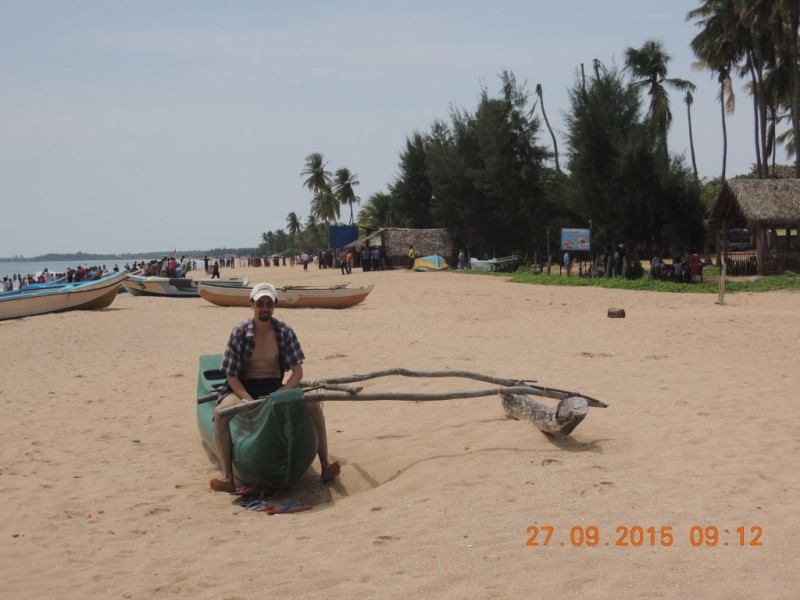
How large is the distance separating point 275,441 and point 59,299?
57.5 ft

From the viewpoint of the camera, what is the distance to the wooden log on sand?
5797 millimetres

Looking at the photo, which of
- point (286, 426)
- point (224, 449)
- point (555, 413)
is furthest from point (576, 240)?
point (286, 426)

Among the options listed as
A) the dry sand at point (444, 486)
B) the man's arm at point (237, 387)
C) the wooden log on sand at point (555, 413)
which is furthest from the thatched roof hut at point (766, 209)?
the man's arm at point (237, 387)

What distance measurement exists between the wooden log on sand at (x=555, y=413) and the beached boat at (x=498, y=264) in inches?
1164

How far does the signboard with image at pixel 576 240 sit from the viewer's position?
27484 mm

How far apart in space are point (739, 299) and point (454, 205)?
24.4m

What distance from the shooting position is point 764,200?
82.8 ft

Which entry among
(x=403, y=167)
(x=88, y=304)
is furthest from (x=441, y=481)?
(x=403, y=167)

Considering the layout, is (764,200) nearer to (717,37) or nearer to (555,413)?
(717,37)

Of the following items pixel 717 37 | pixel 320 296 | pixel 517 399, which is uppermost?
pixel 717 37

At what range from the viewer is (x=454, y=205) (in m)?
41.8

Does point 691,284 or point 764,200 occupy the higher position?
point 764,200

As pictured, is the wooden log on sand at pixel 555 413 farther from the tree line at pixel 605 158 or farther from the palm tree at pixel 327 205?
the palm tree at pixel 327 205
